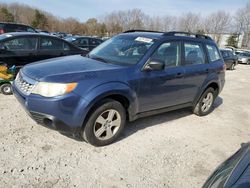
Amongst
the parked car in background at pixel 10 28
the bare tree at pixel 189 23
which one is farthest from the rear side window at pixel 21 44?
the bare tree at pixel 189 23

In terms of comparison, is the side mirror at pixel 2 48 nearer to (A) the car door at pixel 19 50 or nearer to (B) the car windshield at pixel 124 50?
(A) the car door at pixel 19 50

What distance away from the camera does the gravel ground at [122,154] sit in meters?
2.95

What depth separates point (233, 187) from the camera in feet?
5.16

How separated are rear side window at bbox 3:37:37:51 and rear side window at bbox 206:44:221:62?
4440 millimetres

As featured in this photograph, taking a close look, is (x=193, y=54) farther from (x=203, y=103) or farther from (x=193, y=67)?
(x=203, y=103)

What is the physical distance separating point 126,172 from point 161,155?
0.74 metres

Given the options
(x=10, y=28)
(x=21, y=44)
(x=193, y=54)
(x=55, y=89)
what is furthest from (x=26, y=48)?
(x=10, y=28)

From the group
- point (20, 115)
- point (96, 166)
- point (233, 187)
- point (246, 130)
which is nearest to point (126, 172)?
point (96, 166)

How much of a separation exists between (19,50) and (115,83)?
3832mm

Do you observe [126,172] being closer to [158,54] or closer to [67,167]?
[67,167]

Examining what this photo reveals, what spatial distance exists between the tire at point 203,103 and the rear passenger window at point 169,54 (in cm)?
137

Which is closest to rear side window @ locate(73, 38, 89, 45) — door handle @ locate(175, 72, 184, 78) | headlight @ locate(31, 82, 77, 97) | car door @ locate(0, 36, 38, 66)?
car door @ locate(0, 36, 38, 66)

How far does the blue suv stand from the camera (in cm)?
319

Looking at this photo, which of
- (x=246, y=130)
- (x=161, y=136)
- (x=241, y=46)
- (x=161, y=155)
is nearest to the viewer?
(x=161, y=155)
